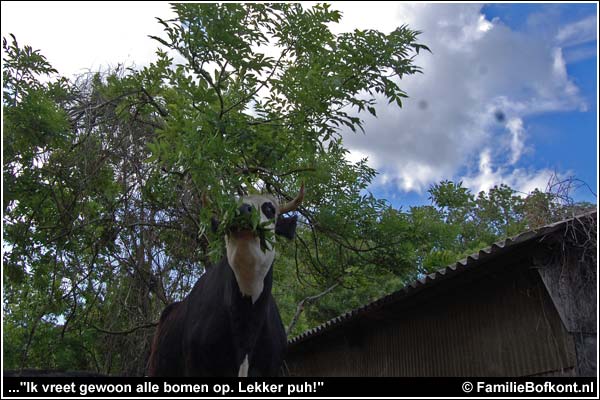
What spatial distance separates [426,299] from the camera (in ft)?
24.6

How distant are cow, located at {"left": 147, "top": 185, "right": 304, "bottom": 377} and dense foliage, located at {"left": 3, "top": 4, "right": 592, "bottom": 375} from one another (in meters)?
0.32

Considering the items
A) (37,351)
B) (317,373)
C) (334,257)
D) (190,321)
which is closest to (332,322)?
(334,257)

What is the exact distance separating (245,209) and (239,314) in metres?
1.24

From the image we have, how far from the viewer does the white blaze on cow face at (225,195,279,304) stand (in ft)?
16.4

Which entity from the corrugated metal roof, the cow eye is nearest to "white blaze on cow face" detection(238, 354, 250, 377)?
the cow eye

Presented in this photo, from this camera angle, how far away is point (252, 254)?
5074 millimetres

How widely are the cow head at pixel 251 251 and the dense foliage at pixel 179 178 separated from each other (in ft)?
0.63

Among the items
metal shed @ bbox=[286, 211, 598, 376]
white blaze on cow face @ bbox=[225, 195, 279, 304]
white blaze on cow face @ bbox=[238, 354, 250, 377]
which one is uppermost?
white blaze on cow face @ bbox=[225, 195, 279, 304]

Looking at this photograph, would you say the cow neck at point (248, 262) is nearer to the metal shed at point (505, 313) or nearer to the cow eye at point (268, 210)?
the cow eye at point (268, 210)

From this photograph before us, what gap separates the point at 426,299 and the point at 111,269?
4.87 metres

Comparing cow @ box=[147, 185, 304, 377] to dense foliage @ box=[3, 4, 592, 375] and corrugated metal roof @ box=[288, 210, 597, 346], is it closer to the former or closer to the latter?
dense foliage @ box=[3, 4, 592, 375]

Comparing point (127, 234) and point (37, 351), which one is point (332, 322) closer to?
point (127, 234)

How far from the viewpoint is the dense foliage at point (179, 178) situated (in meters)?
5.09

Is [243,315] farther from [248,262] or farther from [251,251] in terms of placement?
[251,251]
